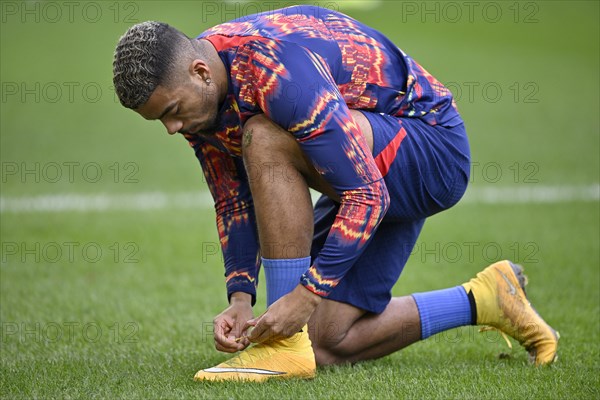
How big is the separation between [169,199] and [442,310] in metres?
4.44

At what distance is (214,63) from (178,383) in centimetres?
96

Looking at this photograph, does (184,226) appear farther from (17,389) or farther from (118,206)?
(17,389)

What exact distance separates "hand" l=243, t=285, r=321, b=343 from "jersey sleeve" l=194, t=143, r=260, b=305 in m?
0.45

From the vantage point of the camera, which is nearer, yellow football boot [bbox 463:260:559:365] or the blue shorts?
the blue shorts

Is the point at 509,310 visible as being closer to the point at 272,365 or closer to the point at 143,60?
the point at 272,365

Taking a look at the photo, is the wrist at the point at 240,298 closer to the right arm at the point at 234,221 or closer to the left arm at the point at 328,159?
the right arm at the point at 234,221

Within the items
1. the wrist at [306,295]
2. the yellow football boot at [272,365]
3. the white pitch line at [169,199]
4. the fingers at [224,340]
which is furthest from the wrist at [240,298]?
the white pitch line at [169,199]

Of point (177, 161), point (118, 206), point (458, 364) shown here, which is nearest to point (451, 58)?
point (177, 161)

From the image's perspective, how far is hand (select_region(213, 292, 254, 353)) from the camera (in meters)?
2.63

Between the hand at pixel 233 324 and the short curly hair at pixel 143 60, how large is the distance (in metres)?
0.74

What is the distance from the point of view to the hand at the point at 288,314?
2414 millimetres

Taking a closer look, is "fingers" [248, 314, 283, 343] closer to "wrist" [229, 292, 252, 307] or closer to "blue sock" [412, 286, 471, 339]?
"wrist" [229, 292, 252, 307]

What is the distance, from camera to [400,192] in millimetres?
2744

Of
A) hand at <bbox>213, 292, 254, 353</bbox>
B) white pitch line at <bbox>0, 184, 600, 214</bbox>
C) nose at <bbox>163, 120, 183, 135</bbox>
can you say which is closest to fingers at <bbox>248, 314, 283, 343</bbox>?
hand at <bbox>213, 292, 254, 353</bbox>
